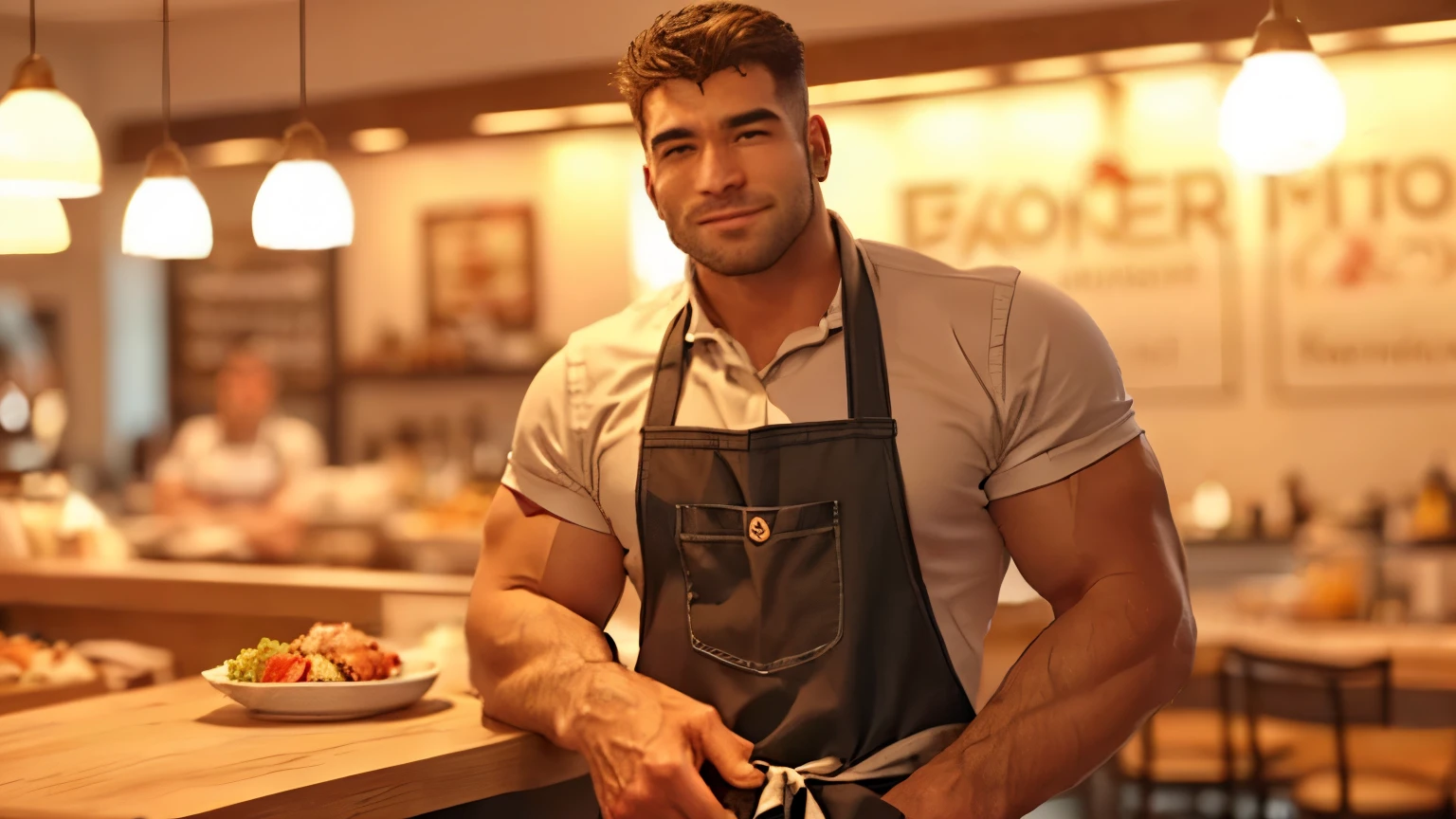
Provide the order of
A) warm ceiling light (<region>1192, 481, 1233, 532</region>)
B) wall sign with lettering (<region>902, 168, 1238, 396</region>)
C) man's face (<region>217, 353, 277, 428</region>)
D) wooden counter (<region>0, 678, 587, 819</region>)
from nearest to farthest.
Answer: wooden counter (<region>0, 678, 587, 819</region>), warm ceiling light (<region>1192, 481, 1233, 532</region>), wall sign with lettering (<region>902, 168, 1238, 396</region>), man's face (<region>217, 353, 277, 428</region>)

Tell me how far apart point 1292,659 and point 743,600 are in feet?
8.47

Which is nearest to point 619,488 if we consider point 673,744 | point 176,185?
point 673,744

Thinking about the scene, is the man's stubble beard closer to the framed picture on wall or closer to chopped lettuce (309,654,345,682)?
chopped lettuce (309,654,345,682)

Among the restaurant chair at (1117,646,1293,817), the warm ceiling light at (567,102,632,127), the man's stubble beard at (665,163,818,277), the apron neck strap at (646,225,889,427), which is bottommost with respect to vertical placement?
the restaurant chair at (1117,646,1293,817)

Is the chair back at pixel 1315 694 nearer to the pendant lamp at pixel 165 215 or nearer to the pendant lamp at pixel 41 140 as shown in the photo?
the pendant lamp at pixel 165 215

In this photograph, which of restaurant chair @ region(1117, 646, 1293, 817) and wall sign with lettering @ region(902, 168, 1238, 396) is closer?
restaurant chair @ region(1117, 646, 1293, 817)

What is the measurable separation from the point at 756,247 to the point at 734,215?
0.05m

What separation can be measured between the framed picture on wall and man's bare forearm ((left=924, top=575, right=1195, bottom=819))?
18.4 feet

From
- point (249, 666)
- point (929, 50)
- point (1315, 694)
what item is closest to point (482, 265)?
point (929, 50)

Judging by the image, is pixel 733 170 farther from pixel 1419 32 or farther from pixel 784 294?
pixel 1419 32

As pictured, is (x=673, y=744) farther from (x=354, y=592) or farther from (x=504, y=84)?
A: (x=504, y=84)

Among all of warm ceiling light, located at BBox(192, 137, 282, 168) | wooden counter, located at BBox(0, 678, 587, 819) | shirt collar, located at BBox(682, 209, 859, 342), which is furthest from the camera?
warm ceiling light, located at BBox(192, 137, 282, 168)

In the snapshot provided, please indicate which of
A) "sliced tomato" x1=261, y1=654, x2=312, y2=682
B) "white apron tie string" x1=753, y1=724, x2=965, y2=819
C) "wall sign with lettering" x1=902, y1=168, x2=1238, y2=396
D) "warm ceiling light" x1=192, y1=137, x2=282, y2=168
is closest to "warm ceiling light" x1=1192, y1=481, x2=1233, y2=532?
"wall sign with lettering" x1=902, y1=168, x2=1238, y2=396

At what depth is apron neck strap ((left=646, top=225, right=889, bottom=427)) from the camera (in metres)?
1.98
